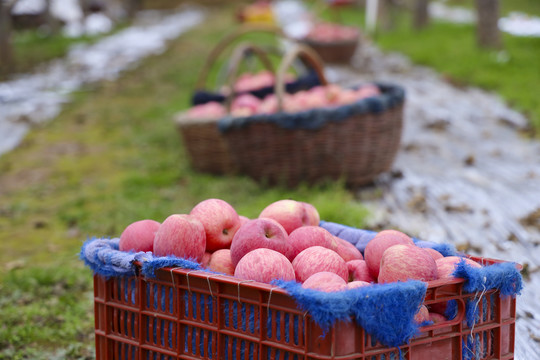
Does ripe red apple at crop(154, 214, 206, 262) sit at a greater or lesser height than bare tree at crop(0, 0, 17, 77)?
greater

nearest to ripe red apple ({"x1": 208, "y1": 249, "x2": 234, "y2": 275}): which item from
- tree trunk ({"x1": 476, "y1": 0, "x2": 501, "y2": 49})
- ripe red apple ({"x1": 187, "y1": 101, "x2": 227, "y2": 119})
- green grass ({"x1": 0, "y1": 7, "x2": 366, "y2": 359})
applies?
green grass ({"x1": 0, "y1": 7, "x2": 366, "y2": 359})

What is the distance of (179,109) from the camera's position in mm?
8469

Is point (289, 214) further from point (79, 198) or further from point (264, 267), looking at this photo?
point (79, 198)

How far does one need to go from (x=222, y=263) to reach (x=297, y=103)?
10.2 feet

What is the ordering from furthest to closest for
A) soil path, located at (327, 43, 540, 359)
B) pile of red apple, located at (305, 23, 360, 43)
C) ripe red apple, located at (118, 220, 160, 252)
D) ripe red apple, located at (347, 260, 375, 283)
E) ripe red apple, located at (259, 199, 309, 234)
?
1. pile of red apple, located at (305, 23, 360, 43)
2. soil path, located at (327, 43, 540, 359)
3. ripe red apple, located at (259, 199, 309, 234)
4. ripe red apple, located at (118, 220, 160, 252)
5. ripe red apple, located at (347, 260, 375, 283)

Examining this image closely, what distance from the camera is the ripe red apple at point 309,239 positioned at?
209 centimetres

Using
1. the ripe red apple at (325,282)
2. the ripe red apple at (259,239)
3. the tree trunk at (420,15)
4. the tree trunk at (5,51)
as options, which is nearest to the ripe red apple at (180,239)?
the ripe red apple at (259,239)

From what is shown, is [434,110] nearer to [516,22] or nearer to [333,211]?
[333,211]

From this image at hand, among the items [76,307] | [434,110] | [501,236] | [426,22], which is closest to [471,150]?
[434,110]

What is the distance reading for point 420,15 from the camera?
15.8 m

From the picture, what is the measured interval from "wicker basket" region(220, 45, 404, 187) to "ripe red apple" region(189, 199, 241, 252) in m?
2.44

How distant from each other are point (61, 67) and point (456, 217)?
9.89m

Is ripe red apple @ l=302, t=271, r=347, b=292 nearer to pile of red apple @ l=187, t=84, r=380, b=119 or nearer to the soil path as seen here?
the soil path

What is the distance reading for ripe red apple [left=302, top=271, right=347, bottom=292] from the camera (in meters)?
1.71
